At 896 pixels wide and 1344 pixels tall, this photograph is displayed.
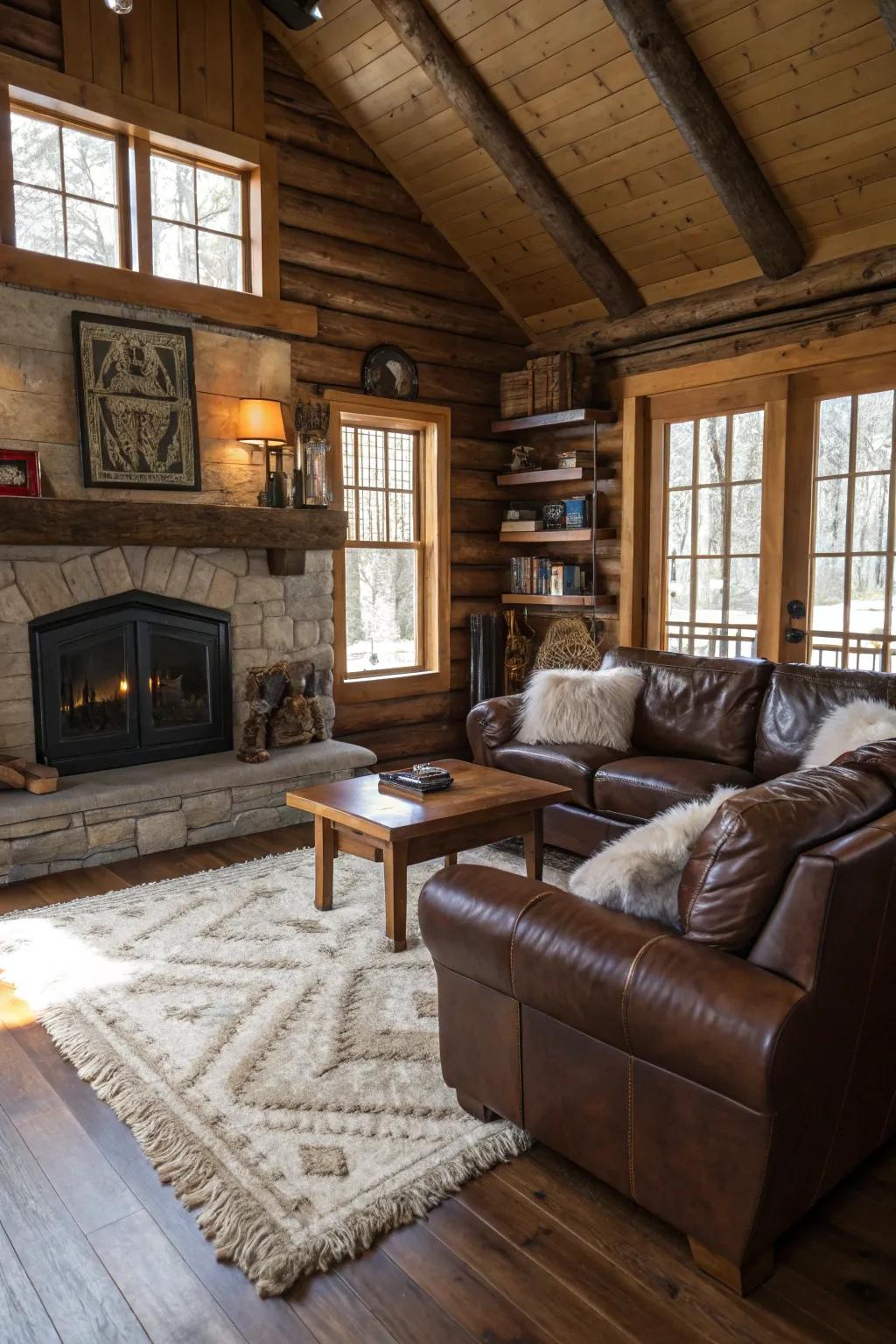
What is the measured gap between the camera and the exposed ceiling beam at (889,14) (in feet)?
11.8

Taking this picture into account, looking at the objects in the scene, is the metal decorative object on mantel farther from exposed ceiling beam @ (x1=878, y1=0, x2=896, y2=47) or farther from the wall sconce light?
exposed ceiling beam @ (x1=878, y1=0, x2=896, y2=47)

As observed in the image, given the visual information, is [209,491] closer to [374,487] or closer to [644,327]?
[374,487]

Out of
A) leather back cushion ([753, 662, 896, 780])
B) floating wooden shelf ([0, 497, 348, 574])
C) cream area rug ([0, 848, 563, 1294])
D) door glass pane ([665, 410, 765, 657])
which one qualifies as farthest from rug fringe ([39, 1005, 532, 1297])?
door glass pane ([665, 410, 765, 657])

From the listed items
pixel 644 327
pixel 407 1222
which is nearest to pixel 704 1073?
pixel 407 1222

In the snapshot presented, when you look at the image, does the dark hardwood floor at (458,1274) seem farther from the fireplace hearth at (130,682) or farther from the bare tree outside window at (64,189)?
the bare tree outside window at (64,189)

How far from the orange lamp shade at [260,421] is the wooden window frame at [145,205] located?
48 centimetres

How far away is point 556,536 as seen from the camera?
6.12 metres

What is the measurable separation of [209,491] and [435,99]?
8.09ft

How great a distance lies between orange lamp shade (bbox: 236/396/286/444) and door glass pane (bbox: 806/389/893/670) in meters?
2.86

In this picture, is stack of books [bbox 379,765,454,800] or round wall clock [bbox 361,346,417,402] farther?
round wall clock [bbox 361,346,417,402]

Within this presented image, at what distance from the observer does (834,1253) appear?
190 cm

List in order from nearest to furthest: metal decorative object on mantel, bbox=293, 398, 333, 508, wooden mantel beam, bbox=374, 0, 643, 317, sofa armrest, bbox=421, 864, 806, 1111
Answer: sofa armrest, bbox=421, 864, 806, 1111 → wooden mantel beam, bbox=374, 0, 643, 317 → metal decorative object on mantel, bbox=293, 398, 333, 508

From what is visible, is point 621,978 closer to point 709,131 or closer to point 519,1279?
point 519,1279

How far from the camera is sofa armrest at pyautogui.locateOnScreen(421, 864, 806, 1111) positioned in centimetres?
164
